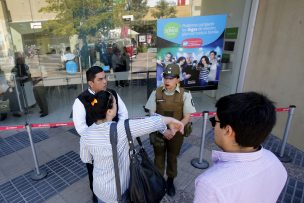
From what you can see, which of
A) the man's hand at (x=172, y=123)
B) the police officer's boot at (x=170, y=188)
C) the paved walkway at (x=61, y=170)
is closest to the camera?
the man's hand at (x=172, y=123)

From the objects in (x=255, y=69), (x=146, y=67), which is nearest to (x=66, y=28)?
(x=146, y=67)

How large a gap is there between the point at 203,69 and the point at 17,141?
477 centimetres

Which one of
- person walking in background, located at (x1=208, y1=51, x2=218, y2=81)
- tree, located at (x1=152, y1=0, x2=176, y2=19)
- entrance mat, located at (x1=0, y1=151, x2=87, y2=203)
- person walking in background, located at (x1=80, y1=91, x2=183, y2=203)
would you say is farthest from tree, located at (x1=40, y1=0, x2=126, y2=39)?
person walking in background, located at (x1=80, y1=91, x2=183, y2=203)

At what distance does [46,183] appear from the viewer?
3498mm

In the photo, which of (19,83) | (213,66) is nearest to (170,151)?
(213,66)

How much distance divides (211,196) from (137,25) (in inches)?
213

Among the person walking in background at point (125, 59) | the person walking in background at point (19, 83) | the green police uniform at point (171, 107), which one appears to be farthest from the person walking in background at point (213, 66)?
the person walking in background at point (19, 83)

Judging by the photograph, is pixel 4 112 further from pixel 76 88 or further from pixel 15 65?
pixel 76 88

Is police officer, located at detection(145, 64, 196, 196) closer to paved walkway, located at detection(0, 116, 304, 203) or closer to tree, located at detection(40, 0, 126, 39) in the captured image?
paved walkway, located at detection(0, 116, 304, 203)

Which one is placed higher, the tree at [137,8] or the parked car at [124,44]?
the tree at [137,8]

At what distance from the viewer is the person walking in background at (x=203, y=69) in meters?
5.51

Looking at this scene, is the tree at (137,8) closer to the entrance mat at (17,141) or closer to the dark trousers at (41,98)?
the dark trousers at (41,98)

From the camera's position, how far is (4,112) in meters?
5.73

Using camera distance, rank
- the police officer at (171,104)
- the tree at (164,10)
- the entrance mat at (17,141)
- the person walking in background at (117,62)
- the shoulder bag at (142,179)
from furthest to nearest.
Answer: the person walking in background at (117,62) < the tree at (164,10) < the entrance mat at (17,141) < the police officer at (171,104) < the shoulder bag at (142,179)
